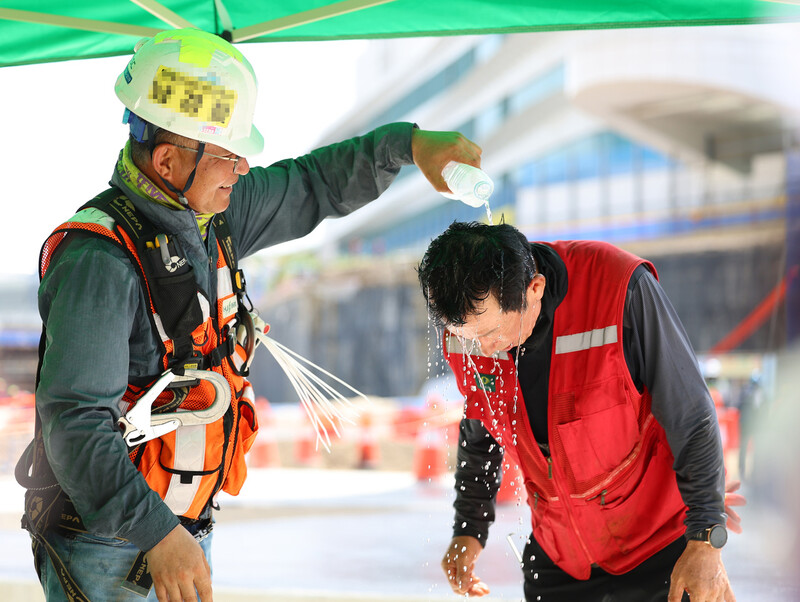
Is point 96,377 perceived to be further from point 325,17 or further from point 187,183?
point 325,17

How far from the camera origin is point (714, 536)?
1991mm

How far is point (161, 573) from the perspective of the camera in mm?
1736

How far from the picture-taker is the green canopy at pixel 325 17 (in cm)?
297

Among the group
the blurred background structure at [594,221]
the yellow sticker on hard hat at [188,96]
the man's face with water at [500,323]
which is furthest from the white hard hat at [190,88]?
the blurred background structure at [594,221]

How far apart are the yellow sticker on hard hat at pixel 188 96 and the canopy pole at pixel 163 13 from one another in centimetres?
102

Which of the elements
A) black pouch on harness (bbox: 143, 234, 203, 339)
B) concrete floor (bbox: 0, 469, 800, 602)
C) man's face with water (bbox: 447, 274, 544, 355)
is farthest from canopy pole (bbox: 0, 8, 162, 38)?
concrete floor (bbox: 0, 469, 800, 602)

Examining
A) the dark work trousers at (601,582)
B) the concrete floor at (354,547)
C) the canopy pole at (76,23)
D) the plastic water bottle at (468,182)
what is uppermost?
the canopy pole at (76,23)

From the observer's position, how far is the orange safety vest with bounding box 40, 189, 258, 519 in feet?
6.17

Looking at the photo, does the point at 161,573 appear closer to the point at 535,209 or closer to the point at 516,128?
the point at 535,209

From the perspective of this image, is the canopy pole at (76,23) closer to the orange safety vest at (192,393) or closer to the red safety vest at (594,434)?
the orange safety vest at (192,393)

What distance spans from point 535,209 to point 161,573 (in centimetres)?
2540

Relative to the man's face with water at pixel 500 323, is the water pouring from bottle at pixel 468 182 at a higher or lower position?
higher

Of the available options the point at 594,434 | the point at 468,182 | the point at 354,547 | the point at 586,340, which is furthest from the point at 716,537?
the point at 354,547

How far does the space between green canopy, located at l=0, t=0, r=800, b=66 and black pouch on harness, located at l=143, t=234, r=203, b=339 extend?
134cm
